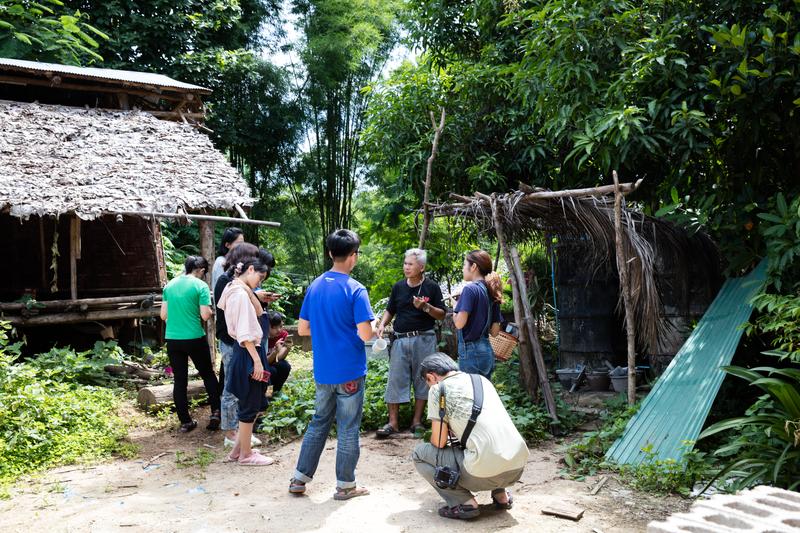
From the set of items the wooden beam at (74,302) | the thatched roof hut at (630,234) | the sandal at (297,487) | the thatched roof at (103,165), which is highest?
the thatched roof at (103,165)

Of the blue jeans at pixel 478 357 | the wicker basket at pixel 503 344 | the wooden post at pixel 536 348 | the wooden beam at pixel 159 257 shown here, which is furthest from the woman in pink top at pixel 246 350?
the wooden beam at pixel 159 257

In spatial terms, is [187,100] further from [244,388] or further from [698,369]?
[698,369]

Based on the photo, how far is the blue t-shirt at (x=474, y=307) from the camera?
5.63 metres

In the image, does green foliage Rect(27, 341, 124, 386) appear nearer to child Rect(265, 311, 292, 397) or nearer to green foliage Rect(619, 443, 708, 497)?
child Rect(265, 311, 292, 397)

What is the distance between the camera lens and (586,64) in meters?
6.48

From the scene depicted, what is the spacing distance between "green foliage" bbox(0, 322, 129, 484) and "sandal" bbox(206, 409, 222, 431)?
0.78 metres

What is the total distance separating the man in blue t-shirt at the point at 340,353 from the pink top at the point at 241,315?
2.39 ft

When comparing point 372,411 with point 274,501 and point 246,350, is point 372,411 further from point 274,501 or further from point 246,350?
point 274,501

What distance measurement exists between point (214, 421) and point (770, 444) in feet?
15.2

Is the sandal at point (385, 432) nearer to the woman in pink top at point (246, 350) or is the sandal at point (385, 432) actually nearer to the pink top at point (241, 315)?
the woman in pink top at point (246, 350)

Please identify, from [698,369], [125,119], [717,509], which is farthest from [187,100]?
[717,509]

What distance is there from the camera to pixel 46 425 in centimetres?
586

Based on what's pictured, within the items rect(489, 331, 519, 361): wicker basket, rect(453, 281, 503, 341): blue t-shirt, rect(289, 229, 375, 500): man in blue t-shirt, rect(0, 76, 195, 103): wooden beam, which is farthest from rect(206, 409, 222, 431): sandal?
rect(0, 76, 195, 103): wooden beam

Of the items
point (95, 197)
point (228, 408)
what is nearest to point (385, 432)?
point (228, 408)
